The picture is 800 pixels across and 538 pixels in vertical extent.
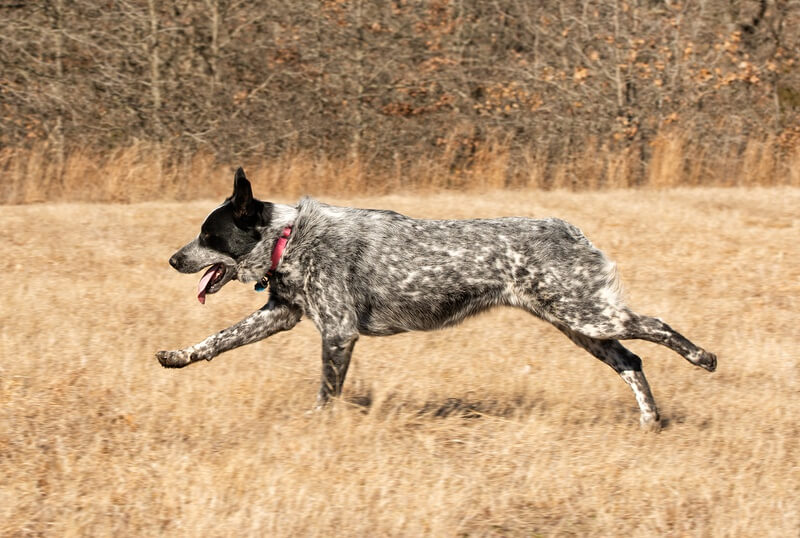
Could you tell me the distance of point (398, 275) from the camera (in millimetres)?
6465

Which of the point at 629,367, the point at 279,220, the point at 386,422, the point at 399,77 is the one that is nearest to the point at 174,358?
the point at 279,220

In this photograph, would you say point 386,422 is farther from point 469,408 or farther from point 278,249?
point 278,249

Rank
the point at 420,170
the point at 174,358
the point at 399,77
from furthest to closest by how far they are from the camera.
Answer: the point at 399,77 < the point at 420,170 < the point at 174,358

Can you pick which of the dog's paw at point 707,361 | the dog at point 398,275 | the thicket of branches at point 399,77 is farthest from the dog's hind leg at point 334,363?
the thicket of branches at point 399,77

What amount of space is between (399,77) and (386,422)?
1317 cm

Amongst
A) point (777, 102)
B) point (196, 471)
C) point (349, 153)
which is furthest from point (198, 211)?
point (777, 102)

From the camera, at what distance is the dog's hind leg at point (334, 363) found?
641 centimetres

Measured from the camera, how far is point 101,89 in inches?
690

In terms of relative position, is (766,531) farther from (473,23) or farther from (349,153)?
(473,23)

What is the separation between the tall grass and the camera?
49.5ft

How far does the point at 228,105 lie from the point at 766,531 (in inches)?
573

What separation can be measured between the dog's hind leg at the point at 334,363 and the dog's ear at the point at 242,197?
902mm

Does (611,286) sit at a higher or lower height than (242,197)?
lower

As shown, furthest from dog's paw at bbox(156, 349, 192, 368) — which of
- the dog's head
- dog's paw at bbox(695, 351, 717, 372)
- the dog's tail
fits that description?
dog's paw at bbox(695, 351, 717, 372)
